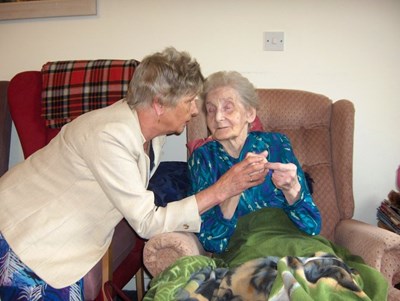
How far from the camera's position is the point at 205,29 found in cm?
211

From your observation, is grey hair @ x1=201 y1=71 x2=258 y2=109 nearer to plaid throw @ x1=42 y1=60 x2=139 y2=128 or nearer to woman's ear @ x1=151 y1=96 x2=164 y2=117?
woman's ear @ x1=151 y1=96 x2=164 y2=117

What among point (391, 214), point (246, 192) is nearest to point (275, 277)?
point (246, 192)

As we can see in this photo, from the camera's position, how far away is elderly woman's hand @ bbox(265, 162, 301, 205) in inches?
50.4

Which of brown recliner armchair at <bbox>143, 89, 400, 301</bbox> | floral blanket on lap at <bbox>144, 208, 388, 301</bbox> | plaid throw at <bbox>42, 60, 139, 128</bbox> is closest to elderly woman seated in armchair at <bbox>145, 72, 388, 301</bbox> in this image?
floral blanket on lap at <bbox>144, 208, 388, 301</bbox>

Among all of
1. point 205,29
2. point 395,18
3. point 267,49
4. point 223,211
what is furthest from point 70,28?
point 395,18

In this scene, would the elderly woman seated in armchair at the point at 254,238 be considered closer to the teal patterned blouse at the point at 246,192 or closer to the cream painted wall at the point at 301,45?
the teal patterned blouse at the point at 246,192

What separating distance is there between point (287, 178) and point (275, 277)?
0.40m

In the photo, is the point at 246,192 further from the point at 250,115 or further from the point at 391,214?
the point at 391,214

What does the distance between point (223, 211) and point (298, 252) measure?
36cm

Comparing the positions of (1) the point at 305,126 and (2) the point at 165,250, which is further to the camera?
(1) the point at 305,126

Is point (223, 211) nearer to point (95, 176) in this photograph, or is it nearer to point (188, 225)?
point (188, 225)

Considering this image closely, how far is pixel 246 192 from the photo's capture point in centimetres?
152

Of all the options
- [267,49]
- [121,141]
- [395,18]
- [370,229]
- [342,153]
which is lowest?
[370,229]

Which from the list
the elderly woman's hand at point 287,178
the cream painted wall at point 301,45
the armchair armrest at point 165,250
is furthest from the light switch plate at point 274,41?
the armchair armrest at point 165,250
